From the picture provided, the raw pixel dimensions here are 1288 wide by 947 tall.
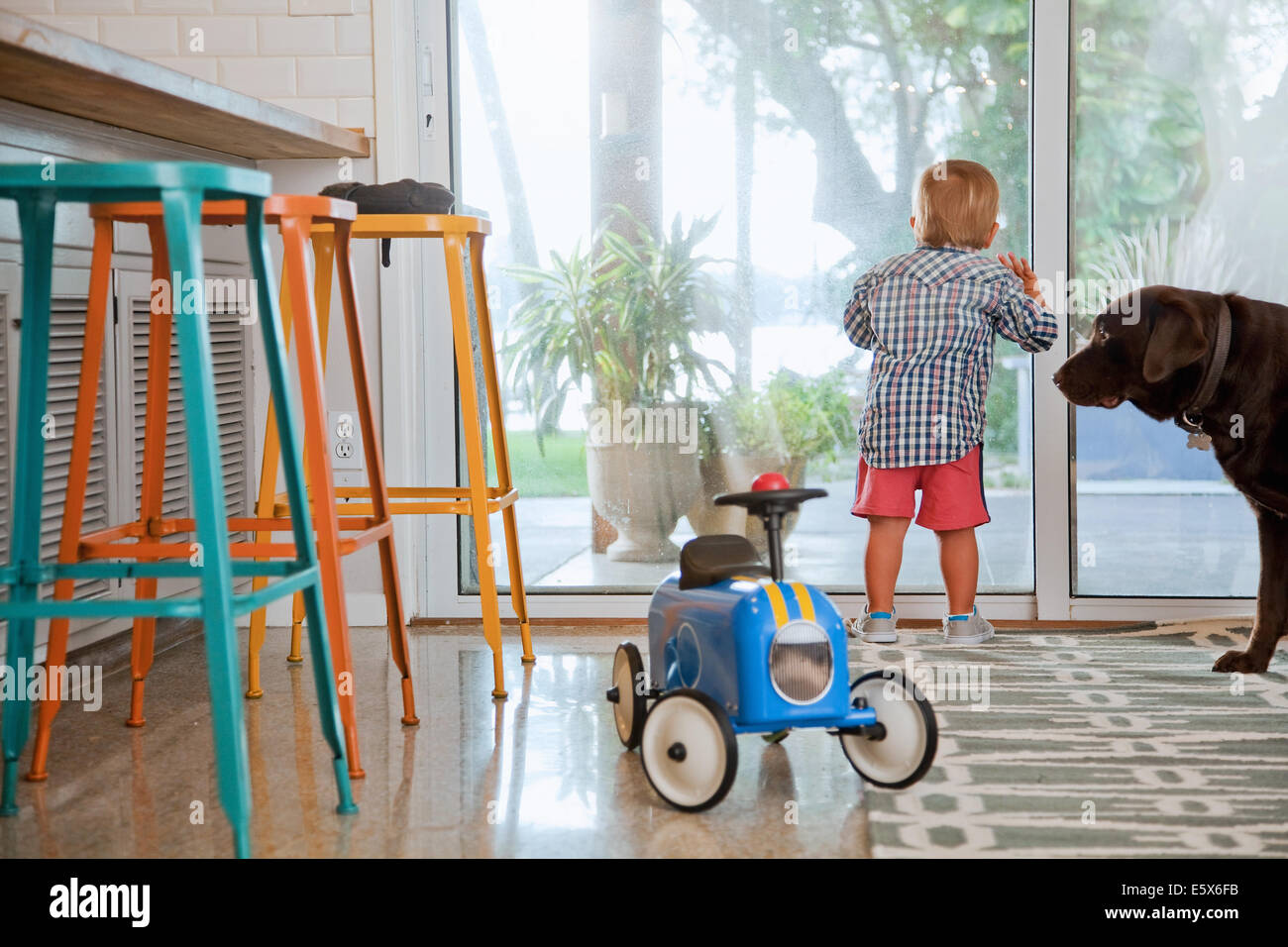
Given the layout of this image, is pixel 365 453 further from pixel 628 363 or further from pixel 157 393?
pixel 628 363

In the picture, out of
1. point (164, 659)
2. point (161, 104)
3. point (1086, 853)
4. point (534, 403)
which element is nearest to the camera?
point (1086, 853)

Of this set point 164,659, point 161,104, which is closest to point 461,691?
point 164,659

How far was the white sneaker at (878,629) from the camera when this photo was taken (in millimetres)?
2926

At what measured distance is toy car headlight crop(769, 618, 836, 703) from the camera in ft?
5.82

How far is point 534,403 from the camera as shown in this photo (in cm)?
330

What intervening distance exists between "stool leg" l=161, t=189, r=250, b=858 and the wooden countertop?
1.54ft

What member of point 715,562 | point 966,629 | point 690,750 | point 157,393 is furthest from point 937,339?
point 157,393

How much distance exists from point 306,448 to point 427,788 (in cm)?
56

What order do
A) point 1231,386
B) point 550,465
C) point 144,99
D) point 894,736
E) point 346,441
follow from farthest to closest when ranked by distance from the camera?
point 550,465, point 346,441, point 1231,386, point 144,99, point 894,736

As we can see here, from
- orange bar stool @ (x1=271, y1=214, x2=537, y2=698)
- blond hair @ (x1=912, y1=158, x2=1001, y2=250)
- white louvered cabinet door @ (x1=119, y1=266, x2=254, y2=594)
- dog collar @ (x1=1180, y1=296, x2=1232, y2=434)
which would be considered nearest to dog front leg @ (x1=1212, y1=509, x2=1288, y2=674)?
dog collar @ (x1=1180, y1=296, x2=1232, y2=434)

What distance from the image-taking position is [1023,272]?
9.55 feet

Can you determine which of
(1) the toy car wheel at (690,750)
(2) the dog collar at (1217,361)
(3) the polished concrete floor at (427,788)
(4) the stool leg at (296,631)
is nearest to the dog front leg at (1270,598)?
(2) the dog collar at (1217,361)
